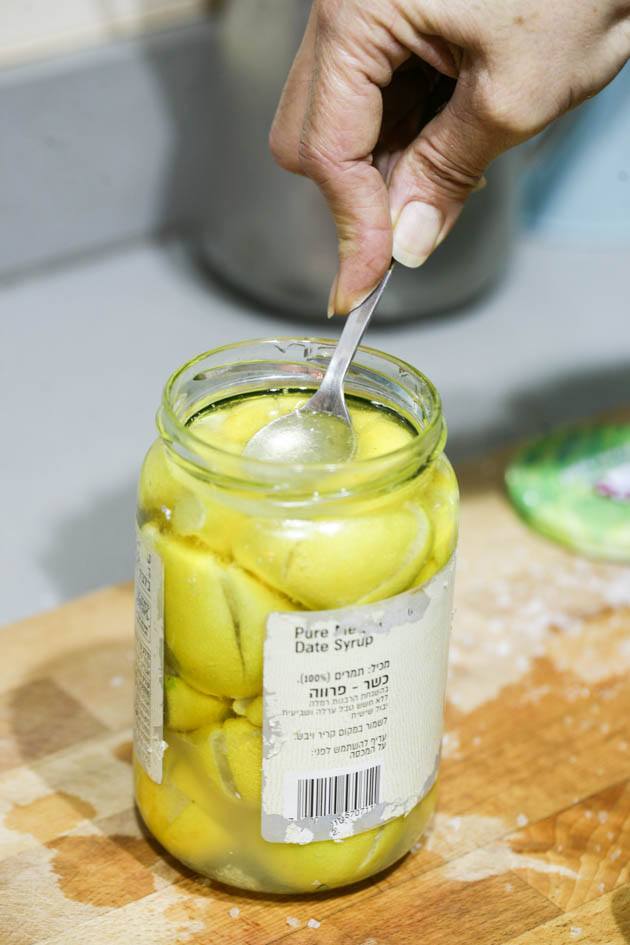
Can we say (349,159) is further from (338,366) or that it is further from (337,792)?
(337,792)

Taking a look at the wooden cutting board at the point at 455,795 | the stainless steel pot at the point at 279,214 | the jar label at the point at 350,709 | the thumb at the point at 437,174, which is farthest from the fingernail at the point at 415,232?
the stainless steel pot at the point at 279,214

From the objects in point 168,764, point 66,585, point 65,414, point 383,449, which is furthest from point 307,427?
point 65,414

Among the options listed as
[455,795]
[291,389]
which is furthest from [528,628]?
[291,389]

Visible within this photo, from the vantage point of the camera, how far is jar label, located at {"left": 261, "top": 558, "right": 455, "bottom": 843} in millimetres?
587

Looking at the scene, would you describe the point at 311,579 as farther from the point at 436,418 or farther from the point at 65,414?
the point at 65,414

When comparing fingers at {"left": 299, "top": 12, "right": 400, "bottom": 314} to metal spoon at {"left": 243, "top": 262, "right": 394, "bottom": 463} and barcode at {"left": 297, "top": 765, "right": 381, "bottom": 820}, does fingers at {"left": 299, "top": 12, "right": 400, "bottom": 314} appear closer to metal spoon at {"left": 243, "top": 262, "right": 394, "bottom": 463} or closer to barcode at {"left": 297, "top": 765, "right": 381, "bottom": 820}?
metal spoon at {"left": 243, "top": 262, "right": 394, "bottom": 463}

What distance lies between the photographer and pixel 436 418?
622 mm

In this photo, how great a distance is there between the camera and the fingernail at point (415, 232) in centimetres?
70

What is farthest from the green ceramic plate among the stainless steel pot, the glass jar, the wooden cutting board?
the glass jar

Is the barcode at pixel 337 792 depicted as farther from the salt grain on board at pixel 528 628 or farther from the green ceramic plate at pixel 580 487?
the green ceramic plate at pixel 580 487

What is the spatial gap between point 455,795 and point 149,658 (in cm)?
20

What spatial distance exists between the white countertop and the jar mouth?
1.00 feet

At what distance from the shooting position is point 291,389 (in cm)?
69

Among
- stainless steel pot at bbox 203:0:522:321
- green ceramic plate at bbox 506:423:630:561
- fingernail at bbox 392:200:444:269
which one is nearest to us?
fingernail at bbox 392:200:444:269
